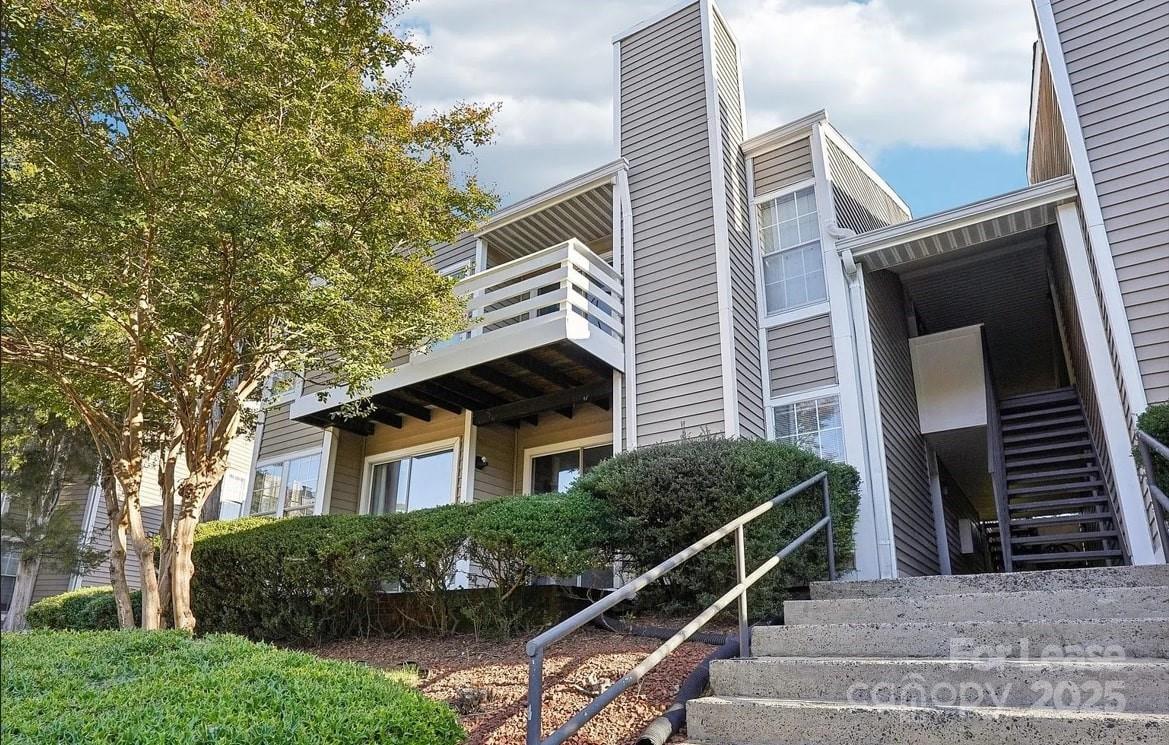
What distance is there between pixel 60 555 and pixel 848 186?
469 inches

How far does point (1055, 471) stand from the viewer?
28.6 feet

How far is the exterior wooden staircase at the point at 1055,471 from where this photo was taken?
8.13m

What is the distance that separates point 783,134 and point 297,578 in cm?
747

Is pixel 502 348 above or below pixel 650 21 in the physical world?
below

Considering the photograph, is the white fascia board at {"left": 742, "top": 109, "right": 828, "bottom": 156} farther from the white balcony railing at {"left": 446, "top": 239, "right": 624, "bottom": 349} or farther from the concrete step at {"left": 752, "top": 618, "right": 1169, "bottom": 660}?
the concrete step at {"left": 752, "top": 618, "right": 1169, "bottom": 660}

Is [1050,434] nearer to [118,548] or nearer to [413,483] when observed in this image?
[413,483]

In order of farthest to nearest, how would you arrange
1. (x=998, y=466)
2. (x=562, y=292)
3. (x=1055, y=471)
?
1. (x=998, y=466)
2. (x=1055, y=471)
3. (x=562, y=292)

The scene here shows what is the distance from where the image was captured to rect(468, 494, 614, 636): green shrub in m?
5.61

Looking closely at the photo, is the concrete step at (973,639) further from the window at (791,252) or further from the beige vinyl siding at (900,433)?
the window at (791,252)

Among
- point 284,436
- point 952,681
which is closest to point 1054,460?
point 952,681

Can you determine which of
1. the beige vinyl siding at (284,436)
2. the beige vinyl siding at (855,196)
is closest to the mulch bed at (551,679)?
the beige vinyl siding at (284,436)

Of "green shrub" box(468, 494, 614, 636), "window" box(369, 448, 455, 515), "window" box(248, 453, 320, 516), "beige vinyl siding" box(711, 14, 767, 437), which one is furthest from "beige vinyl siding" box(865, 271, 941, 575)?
"window" box(248, 453, 320, 516)

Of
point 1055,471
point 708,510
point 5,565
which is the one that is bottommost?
point 5,565

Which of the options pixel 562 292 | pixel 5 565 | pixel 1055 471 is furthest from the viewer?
pixel 1055 471
